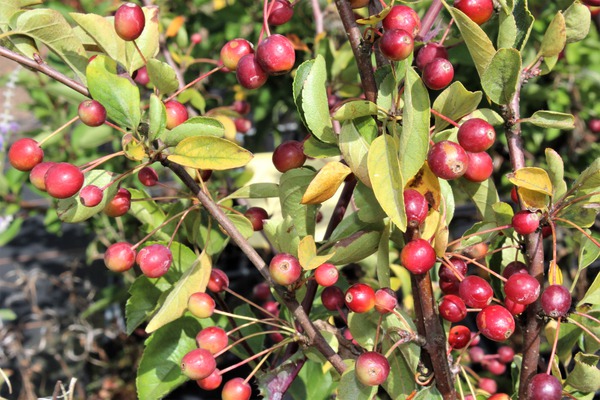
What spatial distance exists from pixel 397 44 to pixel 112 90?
0.27 meters

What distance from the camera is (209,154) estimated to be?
636mm

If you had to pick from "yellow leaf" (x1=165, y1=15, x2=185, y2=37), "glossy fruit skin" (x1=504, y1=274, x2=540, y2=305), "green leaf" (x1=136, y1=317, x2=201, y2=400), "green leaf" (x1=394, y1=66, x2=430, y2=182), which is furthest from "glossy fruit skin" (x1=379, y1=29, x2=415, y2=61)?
"yellow leaf" (x1=165, y1=15, x2=185, y2=37)

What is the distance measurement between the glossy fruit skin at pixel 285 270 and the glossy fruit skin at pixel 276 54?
0.59 ft

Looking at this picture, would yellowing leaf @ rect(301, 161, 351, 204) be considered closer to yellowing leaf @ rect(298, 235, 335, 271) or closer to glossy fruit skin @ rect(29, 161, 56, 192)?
yellowing leaf @ rect(298, 235, 335, 271)

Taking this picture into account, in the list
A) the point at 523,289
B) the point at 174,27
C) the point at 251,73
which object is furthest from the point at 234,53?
the point at 174,27

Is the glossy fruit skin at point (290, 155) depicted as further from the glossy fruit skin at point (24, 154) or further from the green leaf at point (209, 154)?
the glossy fruit skin at point (24, 154)

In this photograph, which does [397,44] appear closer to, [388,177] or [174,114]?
[388,177]

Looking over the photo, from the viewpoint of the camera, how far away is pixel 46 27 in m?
0.65

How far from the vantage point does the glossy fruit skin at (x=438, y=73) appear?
0.62 metres

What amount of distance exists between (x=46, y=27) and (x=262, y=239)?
31.9 inches

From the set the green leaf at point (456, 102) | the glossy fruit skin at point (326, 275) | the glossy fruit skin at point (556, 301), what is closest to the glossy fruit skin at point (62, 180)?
the glossy fruit skin at point (326, 275)

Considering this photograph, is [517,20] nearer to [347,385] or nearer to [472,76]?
[347,385]

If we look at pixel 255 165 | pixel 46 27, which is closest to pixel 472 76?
pixel 255 165

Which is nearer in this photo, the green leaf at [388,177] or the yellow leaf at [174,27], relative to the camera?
the green leaf at [388,177]
